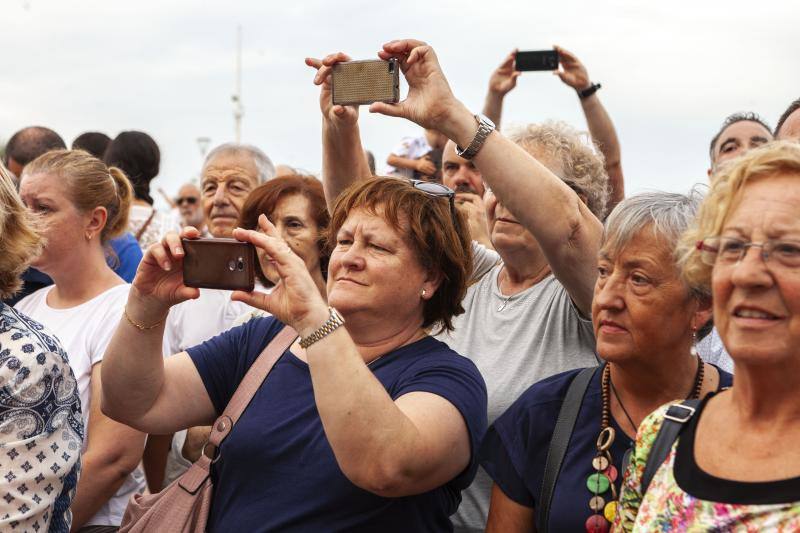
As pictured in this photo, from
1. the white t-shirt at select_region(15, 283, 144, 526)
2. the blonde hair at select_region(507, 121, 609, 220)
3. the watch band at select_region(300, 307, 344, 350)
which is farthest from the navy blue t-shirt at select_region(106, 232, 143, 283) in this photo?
the watch band at select_region(300, 307, 344, 350)

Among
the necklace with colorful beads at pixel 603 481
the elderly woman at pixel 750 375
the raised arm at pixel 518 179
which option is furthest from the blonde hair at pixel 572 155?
the elderly woman at pixel 750 375

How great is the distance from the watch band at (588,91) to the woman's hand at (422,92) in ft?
8.52

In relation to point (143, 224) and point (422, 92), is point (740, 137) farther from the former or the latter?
point (143, 224)

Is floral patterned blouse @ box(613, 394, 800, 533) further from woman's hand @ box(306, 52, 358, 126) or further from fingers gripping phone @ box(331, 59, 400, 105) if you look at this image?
woman's hand @ box(306, 52, 358, 126)

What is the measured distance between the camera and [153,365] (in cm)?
300

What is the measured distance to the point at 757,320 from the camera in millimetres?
2039

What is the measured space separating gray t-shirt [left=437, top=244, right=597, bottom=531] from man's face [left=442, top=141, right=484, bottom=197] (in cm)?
151

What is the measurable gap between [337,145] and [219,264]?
0.99m

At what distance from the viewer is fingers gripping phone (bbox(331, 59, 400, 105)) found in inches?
120

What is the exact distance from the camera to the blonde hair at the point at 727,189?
2.10 m

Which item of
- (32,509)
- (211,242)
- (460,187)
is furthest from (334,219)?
(460,187)

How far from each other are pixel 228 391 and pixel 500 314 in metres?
0.96

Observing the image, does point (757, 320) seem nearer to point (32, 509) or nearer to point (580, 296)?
point (580, 296)

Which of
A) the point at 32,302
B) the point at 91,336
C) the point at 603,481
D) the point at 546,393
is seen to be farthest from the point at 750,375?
the point at 32,302
